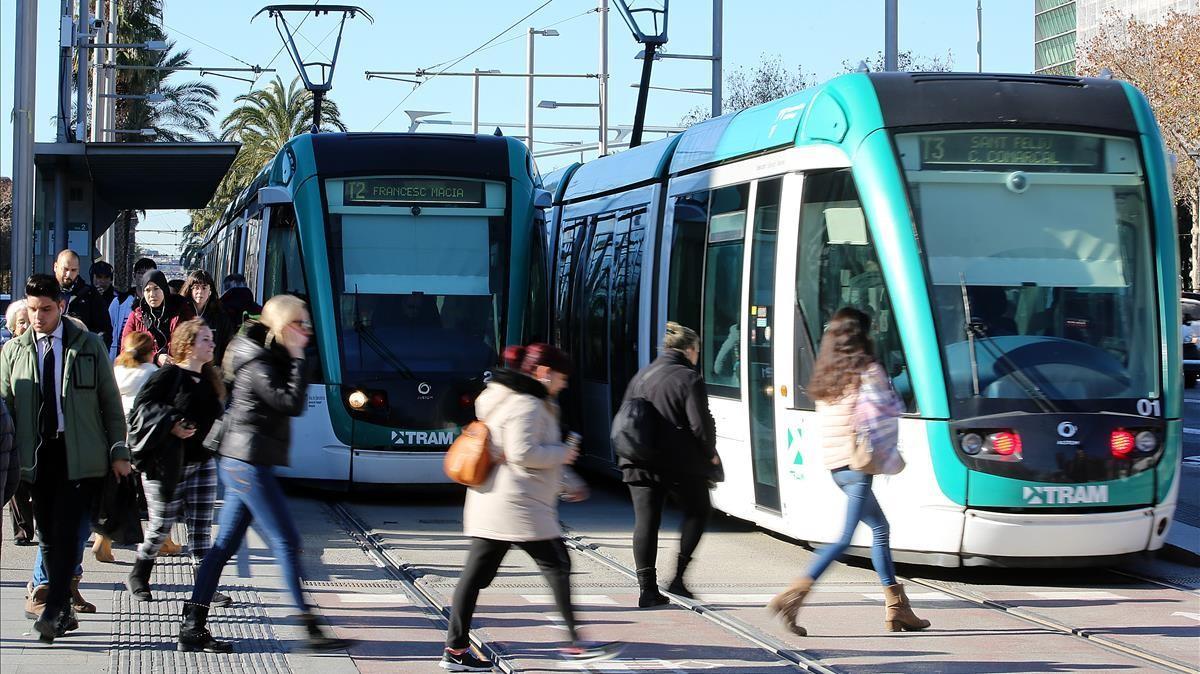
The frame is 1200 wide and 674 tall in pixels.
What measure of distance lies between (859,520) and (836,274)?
2.18 metres

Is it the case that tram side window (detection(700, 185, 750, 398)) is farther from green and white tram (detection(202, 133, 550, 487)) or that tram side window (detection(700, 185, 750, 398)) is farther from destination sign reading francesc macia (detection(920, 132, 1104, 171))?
green and white tram (detection(202, 133, 550, 487))

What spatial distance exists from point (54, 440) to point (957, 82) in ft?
18.5

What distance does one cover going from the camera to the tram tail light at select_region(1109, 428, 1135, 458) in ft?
30.5

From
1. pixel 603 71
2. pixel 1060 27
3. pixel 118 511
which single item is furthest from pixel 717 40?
pixel 1060 27

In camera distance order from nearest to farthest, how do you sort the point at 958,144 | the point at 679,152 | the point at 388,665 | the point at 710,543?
1. the point at 388,665
2. the point at 958,144
3. the point at 710,543
4. the point at 679,152

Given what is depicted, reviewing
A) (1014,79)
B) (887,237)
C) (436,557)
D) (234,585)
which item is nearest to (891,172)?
(887,237)

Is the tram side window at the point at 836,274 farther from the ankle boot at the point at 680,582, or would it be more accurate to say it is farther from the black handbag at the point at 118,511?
the black handbag at the point at 118,511

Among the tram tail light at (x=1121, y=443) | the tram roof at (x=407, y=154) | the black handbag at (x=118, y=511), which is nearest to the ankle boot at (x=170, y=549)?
the black handbag at (x=118, y=511)

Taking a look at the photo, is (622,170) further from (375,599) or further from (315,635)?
(315,635)

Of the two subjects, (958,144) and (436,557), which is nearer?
(958,144)

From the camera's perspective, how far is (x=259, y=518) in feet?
24.0

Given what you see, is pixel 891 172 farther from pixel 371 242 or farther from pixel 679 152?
pixel 371 242

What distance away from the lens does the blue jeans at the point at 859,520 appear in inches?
316

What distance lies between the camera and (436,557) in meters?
10.4
